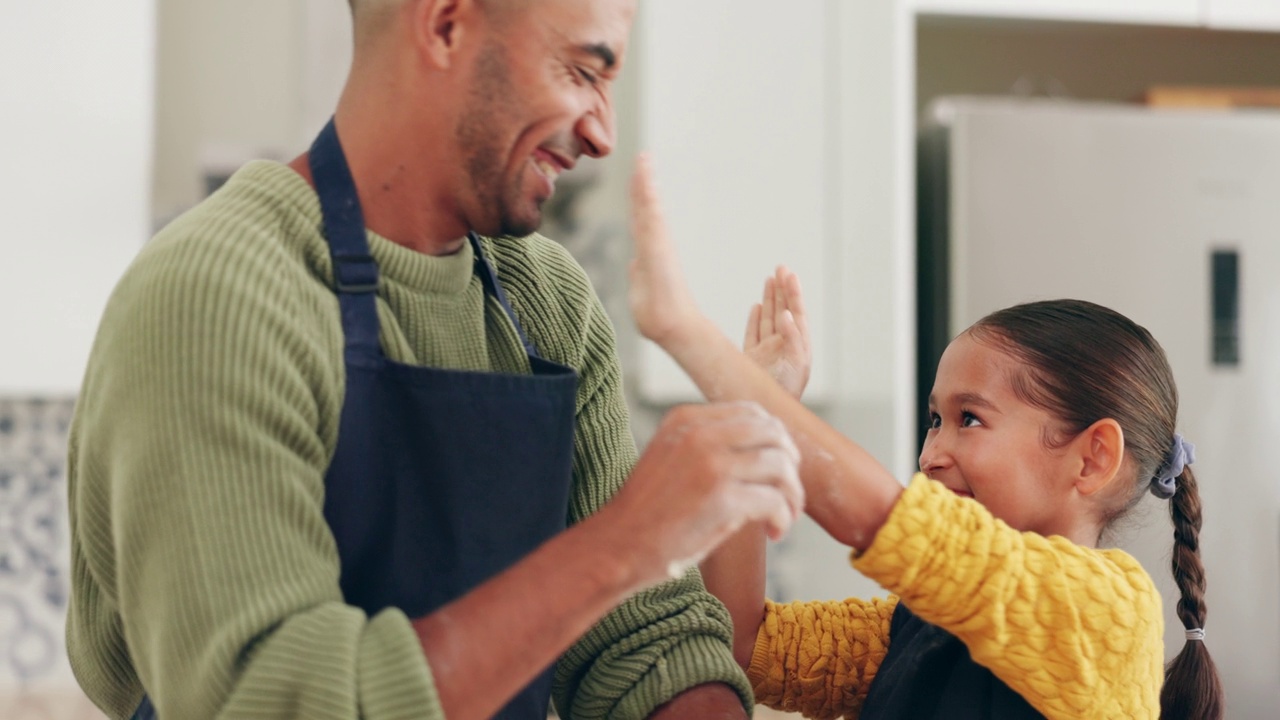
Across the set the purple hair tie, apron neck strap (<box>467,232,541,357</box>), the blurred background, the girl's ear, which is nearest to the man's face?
apron neck strap (<box>467,232,541,357</box>)

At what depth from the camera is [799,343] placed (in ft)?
3.95

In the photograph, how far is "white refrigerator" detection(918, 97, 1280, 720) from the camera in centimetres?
240

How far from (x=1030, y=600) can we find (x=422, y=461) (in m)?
0.50

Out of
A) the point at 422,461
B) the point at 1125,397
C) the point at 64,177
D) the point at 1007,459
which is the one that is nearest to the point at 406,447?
the point at 422,461

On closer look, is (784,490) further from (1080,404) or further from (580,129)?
(1080,404)

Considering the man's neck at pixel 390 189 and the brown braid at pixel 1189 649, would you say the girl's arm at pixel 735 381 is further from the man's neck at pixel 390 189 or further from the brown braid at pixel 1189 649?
the brown braid at pixel 1189 649

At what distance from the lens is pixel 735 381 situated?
97cm

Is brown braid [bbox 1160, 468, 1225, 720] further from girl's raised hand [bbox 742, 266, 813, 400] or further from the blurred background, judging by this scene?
the blurred background

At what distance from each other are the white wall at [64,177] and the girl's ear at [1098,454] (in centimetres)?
179

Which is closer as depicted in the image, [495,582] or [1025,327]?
[495,582]

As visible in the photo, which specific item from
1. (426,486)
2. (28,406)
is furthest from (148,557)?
(28,406)

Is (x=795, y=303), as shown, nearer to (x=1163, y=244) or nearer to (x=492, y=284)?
(x=492, y=284)

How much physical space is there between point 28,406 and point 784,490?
2.17 metres

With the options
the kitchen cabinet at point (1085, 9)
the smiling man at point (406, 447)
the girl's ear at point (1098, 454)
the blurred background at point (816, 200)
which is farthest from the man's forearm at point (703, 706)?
the kitchen cabinet at point (1085, 9)
